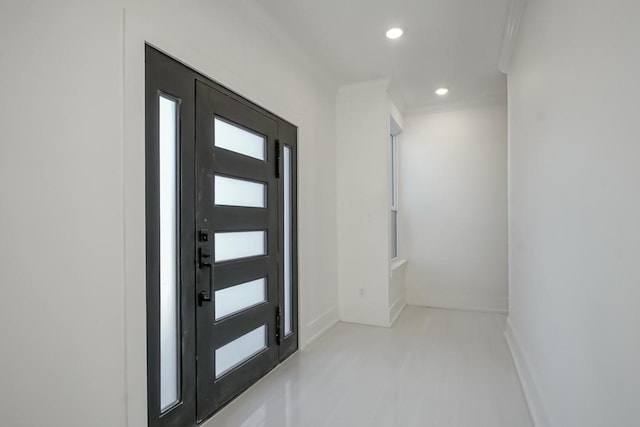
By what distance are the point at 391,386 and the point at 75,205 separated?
235 centimetres

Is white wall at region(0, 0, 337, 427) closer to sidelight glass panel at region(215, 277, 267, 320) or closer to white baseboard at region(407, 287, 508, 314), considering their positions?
sidelight glass panel at region(215, 277, 267, 320)

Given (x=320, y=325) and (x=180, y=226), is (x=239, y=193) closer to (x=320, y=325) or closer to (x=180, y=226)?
(x=180, y=226)

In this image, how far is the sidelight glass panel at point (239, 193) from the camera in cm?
228

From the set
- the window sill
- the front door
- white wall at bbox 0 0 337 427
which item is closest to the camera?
white wall at bbox 0 0 337 427

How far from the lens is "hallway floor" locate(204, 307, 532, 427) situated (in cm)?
212

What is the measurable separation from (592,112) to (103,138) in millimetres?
1942

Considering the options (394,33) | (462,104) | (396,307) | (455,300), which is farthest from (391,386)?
(462,104)

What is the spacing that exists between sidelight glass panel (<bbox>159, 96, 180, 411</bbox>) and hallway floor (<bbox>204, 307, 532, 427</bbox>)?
0.45 metres

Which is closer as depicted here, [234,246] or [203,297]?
[203,297]

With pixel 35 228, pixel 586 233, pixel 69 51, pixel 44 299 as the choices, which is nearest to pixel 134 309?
pixel 44 299

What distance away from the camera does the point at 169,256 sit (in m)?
1.86

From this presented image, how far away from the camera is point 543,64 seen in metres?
1.94

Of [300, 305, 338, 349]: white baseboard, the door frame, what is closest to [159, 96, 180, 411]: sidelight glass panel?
the door frame

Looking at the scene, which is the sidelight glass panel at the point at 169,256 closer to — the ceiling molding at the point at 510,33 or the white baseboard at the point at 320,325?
the white baseboard at the point at 320,325
